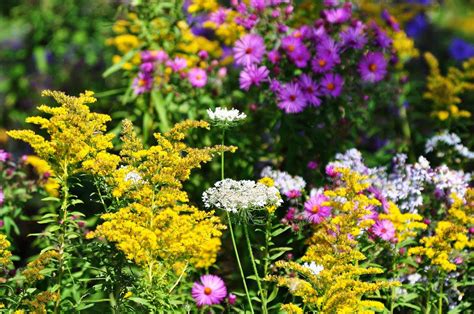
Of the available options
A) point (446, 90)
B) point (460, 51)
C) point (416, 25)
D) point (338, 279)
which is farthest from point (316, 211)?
point (416, 25)

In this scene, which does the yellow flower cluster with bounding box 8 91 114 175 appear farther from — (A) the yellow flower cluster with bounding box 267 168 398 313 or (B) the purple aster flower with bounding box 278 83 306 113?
(B) the purple aster flower with bounding box 278 83 306 113

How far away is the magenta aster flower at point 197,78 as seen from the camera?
4094mm

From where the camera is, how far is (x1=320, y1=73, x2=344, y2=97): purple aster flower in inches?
156

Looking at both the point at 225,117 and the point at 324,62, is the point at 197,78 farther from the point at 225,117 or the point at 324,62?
the point at 225,117

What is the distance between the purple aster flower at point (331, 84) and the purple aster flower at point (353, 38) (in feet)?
0.68

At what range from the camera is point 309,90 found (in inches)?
156

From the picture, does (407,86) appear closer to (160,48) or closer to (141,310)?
(160,48)

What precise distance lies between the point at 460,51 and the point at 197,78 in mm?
2979

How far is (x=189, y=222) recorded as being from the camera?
2.66 metres

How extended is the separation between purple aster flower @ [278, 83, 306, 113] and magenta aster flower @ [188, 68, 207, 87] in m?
0.43

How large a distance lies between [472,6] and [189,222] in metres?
6.83

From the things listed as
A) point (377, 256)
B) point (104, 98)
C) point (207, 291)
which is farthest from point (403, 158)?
point (104, 98)

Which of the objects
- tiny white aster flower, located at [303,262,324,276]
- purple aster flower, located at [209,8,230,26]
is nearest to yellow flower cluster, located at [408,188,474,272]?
tiny white aster flower, located at [303,262,324,276]

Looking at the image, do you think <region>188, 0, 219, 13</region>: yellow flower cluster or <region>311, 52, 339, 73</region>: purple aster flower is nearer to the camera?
<region>311, 52, 339, 73</region>: purple aster flower
